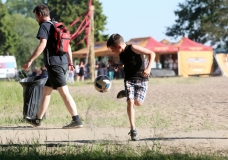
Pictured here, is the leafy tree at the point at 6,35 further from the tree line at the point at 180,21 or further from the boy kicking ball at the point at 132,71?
the boy kicking ball at the point at 132,71

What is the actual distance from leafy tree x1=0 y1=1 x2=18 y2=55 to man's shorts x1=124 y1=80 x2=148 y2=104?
58.3 m

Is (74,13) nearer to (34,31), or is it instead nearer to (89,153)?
(34,31)

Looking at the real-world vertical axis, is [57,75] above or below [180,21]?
below

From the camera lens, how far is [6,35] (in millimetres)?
64500

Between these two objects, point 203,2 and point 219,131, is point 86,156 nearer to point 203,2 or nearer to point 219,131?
point 219,131

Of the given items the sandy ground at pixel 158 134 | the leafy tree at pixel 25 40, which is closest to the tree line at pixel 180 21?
the leafy tree at pixel 25 40

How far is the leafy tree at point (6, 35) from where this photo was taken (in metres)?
63.9

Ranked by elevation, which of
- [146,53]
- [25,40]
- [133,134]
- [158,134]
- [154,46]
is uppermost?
[25,40]

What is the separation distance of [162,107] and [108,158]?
24.4 ft

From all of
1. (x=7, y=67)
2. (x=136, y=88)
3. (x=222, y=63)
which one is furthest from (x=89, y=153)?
(x=222, y=63)

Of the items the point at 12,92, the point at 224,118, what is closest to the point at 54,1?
the point at 12,92

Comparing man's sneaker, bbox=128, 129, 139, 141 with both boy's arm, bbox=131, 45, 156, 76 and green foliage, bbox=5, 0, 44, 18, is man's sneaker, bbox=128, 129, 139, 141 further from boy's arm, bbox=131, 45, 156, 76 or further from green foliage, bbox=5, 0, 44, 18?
green foliage, bbox=5, 0, 44, 18

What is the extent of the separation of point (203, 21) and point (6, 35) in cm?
2556

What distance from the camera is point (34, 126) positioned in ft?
28.5
